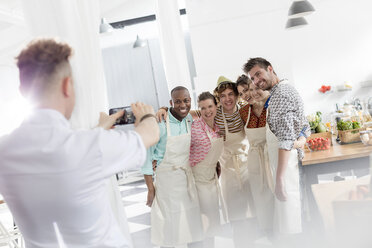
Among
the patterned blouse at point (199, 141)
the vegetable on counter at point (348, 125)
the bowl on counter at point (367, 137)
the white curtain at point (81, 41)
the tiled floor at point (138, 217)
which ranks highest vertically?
the white curtain at point (81, 41)

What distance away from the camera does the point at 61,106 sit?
3.07 feet

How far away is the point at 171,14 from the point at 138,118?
2752mm

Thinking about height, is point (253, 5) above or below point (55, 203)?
above

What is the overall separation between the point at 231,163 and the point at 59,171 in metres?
1.86

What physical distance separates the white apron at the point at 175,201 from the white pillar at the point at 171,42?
137cm

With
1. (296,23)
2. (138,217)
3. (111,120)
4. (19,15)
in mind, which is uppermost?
(19,15)

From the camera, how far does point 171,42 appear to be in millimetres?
3643

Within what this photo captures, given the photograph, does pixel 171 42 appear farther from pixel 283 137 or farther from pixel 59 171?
pixel 59 171

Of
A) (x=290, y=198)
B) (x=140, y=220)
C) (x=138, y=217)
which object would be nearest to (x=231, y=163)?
(x=290, y=198)

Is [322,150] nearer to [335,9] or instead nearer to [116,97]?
[335,9]

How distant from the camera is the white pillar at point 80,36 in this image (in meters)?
1.44

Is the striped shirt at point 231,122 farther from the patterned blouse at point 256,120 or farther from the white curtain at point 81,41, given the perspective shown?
the white curtain at point 81,41

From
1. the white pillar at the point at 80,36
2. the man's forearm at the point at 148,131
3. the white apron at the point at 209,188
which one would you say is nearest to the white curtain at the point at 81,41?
the white pillar at the point at 80,36

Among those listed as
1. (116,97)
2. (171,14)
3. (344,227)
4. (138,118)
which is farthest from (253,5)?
(138,118)
